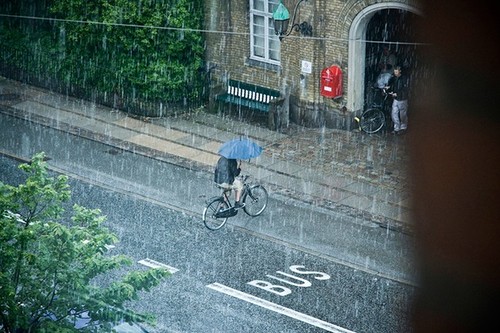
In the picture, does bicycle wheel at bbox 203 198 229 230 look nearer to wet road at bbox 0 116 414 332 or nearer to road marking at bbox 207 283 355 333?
wet road at bbox 0 116 414 332

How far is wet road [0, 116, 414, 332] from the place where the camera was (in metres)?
14.0

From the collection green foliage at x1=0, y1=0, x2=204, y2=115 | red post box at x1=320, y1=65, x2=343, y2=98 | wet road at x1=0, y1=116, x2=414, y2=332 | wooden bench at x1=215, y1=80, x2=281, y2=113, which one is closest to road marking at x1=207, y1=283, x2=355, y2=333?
wet road at x1=0, y1=116, x2=414, y2=332

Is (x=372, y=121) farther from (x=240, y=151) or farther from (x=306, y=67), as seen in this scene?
(x=240, y=151)

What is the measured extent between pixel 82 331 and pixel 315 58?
14727 millimetres

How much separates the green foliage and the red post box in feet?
13.9

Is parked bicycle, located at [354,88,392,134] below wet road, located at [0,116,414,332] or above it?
above

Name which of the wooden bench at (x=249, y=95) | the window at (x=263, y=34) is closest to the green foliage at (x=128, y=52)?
the wooden bench at (x=249, y=95)

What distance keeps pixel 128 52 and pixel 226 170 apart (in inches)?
337

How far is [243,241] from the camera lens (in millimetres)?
17000

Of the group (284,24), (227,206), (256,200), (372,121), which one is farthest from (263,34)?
(227,206)

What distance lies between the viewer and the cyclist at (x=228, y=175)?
674 inches

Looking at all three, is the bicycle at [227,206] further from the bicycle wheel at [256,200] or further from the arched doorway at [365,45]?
the arched doorway at [365,45]

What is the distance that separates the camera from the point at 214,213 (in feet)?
57.0

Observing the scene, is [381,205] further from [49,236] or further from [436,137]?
[436,137]
